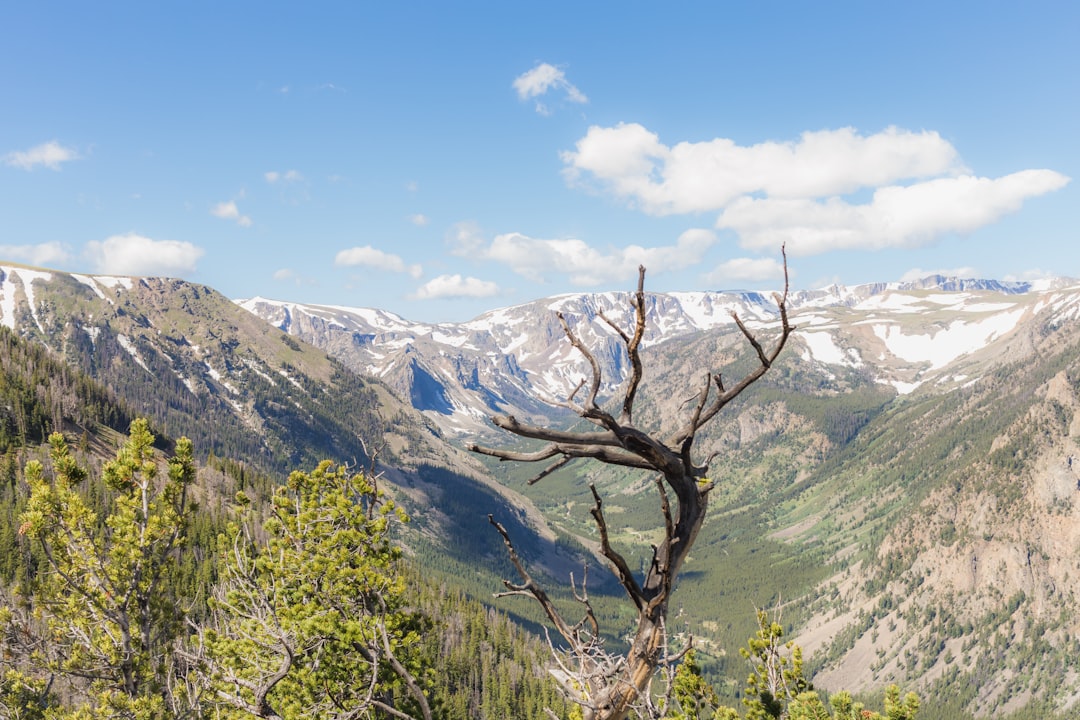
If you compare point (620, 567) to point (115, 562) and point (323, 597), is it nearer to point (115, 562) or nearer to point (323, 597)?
point (323, 597)

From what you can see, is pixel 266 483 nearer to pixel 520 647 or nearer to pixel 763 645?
pixel 520 647

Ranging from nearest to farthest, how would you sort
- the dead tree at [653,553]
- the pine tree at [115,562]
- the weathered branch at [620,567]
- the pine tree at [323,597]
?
the dead tree at [653,553]
the weathered branch at [620,567]
the pine tree at [323,597]
the pine tree at [115,562]

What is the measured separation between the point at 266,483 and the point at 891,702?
183 metres

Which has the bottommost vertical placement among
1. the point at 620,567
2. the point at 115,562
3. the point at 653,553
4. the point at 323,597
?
the point at 323,597

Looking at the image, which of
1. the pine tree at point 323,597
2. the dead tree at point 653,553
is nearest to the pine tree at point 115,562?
the pine tree at point 323,597

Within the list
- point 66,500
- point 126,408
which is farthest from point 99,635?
point 126,408

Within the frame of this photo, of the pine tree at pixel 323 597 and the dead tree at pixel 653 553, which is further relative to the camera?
the pine tree at pixel 323 597

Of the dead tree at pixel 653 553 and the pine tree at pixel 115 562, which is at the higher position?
the dead tree at pixel 653 553

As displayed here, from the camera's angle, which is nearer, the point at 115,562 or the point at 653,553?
the point at 653,553

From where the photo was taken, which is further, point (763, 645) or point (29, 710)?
point (29, 710)

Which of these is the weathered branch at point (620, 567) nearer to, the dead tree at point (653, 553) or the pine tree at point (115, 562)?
the dead tree at point (653, 553)

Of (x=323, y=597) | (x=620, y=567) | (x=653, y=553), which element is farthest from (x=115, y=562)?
(x=653, y=553)

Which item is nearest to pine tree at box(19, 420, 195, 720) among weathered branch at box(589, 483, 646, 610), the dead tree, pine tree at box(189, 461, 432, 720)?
pine tree at box(189, 461, 432, 720)

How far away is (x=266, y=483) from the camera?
6831 inches
